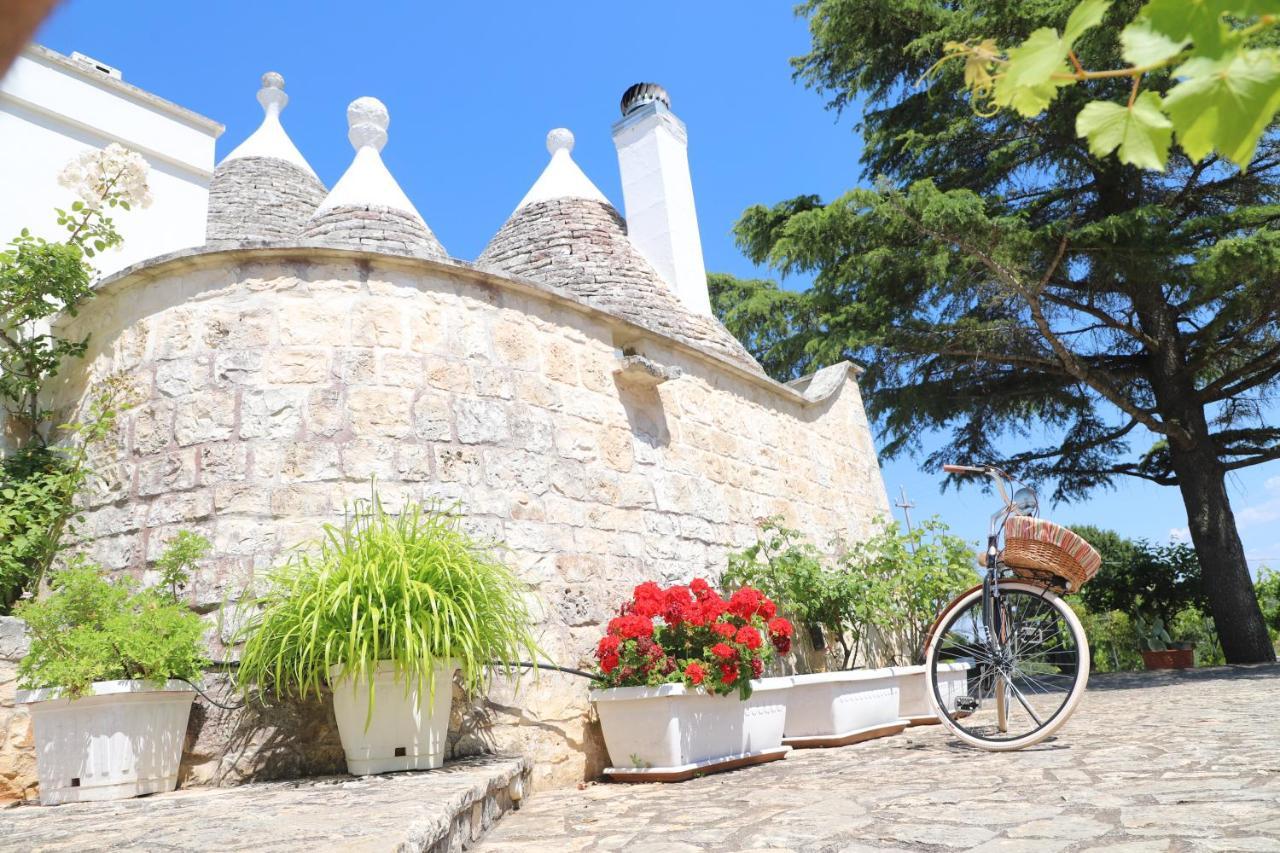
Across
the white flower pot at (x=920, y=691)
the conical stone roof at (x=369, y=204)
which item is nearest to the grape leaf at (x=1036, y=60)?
the white flower pot at (x=920, y=691)

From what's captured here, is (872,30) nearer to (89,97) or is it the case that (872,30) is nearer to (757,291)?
(757,291)

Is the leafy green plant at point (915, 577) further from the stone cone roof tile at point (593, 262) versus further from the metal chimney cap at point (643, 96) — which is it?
the metal chimney cap at point (643, 96)

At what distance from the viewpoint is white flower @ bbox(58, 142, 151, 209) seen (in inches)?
219

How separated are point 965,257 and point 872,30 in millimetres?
3917

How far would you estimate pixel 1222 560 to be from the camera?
35.2 feet

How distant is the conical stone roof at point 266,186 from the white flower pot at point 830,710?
6296mm

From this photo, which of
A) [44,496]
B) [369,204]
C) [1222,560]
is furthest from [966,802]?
[1222,560]

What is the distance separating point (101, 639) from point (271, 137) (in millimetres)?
9009


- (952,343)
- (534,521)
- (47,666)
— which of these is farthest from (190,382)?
(952,343)

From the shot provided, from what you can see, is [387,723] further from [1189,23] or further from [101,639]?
[1189,23]

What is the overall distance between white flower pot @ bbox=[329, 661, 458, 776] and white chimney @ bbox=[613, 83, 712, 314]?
6095 millimetres

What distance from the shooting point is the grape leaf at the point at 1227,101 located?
77 centimetres

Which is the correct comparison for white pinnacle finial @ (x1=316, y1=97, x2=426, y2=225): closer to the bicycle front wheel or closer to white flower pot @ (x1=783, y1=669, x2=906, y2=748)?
white flower pot @ (x1=783, y1=669, x2=906, y2=748)

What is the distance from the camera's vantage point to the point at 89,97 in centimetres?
675
